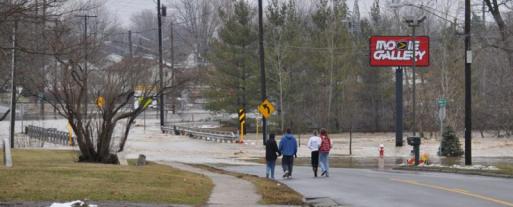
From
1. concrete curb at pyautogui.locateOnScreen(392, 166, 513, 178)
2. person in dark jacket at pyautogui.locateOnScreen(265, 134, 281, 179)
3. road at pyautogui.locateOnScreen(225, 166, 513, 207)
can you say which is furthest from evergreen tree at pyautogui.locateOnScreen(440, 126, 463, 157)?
person in dark jacket at pyautogui.locateOnScreen(265, 134, 281, 179)

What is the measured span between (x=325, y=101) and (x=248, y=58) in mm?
9895

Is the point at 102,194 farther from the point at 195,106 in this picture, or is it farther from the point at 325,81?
the point at 195,106

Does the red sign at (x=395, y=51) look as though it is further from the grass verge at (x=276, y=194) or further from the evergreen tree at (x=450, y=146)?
the grass verge at (x=276, y=194)

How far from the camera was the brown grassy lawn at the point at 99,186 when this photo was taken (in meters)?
15.4

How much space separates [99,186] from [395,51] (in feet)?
120

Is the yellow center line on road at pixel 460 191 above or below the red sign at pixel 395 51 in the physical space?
below

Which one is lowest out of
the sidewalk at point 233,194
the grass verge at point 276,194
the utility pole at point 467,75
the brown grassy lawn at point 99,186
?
the grass verge at point 276,194

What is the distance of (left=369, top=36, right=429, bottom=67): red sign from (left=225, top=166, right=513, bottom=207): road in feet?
82.5

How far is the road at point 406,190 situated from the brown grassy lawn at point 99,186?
129 inches

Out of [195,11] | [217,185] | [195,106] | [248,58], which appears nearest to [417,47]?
[248,58]

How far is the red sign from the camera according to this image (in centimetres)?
5100

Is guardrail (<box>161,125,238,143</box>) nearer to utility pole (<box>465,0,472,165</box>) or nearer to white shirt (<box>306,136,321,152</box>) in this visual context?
utility pole (<box>465,0,472,165</box>)

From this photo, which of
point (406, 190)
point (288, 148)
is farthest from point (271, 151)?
point (406, 190)

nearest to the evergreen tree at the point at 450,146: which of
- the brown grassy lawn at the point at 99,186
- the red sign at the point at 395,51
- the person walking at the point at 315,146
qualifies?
the red sign at the point at 395,51
